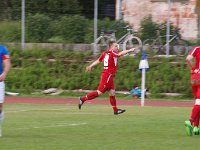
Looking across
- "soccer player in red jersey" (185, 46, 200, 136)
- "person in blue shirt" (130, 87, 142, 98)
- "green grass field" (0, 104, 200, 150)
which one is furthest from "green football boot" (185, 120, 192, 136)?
"person in blue shirt" (130, 87, 142, 98)

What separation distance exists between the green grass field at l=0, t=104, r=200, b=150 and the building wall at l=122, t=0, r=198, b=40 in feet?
37.0

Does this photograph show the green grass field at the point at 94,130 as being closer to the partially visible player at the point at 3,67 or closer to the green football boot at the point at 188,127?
the green football boot at the point at 188,127

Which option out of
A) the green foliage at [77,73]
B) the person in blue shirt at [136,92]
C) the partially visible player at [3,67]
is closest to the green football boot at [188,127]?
the partially visible player at [3,67]

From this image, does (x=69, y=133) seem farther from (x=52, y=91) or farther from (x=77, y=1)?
(x=77, y=1)

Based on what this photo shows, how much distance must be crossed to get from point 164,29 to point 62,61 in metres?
4.84

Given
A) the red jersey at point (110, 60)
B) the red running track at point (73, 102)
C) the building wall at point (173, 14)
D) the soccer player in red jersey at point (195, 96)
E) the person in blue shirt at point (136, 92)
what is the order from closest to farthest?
the soccer player in red jersey at point (195, 96), the red jersey at point (110, 60), the red running track at point (73, 102), the person in blue shirt at point (136, 92), the building wall at point (173, 14)

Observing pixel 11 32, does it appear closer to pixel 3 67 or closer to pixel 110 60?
pixel 110 60

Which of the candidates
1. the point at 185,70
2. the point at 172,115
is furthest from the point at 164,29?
the point at 172,115

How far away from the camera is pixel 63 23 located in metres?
32.2

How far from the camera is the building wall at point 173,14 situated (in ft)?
103

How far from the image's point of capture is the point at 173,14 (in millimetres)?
31891

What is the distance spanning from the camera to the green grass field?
1234 centimetres

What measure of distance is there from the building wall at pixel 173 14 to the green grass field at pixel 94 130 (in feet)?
37.0

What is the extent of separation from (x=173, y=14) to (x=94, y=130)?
17.9 metres
